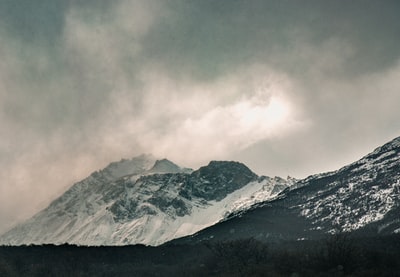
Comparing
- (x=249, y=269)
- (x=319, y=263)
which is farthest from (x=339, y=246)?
(x=249, y=269)

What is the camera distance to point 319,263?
158 m

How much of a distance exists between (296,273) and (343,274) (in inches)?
609

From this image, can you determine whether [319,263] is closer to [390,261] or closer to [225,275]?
[390,261]

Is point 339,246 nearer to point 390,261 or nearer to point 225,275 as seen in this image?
point 390,261

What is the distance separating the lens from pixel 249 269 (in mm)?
179750

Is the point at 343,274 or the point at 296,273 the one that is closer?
the point at 343,274

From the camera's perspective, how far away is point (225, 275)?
18188cm

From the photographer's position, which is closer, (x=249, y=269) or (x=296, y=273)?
(x=296, y=273)

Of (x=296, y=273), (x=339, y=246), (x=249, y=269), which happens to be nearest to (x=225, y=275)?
(x=249, y=269)

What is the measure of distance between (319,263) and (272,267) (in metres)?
21.8

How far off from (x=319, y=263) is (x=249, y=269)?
30.2 meters

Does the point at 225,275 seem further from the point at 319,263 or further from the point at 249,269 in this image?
the point at 319,263

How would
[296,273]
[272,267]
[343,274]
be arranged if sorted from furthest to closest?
[272,267], [296,273], [343,274]

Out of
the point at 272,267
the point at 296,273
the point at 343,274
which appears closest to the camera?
the point at 343,274
